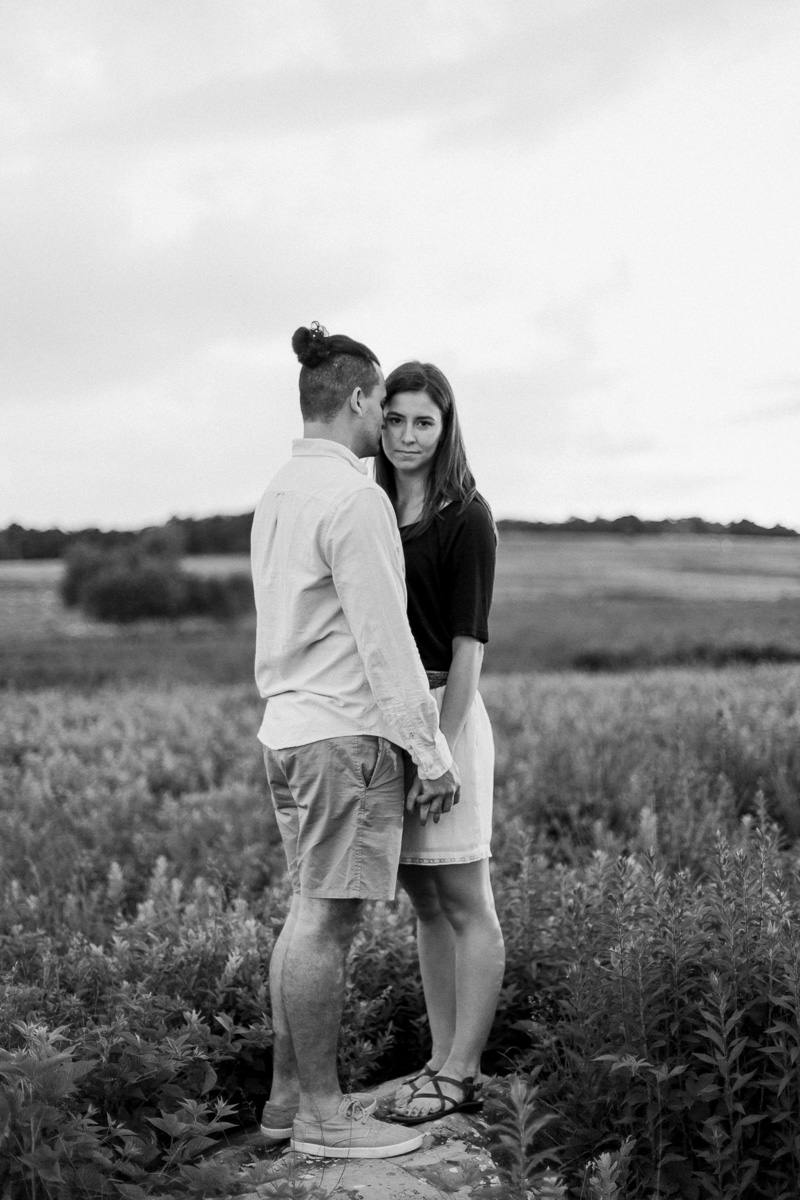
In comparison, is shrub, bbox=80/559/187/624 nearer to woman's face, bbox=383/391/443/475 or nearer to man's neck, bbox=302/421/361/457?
woman's face, bbox=383/391/443/475

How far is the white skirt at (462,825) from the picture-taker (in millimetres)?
3645

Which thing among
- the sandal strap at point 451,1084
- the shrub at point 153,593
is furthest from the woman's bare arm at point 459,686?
the shrub at point 153,593

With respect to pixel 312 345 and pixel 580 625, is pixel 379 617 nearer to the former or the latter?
pixel 312 345

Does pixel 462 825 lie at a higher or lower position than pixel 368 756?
lower

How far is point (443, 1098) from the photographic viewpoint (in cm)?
364

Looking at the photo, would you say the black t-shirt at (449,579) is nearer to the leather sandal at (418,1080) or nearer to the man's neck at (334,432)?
the man's neck at (334,432)

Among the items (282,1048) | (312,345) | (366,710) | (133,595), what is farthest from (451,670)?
(133,595)

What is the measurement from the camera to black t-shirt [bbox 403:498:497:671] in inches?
142

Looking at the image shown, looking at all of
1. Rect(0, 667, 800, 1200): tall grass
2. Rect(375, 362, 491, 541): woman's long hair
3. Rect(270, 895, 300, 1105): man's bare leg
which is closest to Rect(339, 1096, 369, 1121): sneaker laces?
Rect(270, 895, 300, 1105): man's bare leg

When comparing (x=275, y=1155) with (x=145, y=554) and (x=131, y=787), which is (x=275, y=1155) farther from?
(x=145, y=554)

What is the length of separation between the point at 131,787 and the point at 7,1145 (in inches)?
204

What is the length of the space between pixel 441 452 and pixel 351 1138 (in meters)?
2.26

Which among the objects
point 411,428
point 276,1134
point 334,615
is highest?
point 411,428

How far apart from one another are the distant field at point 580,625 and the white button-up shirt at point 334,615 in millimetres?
13770
